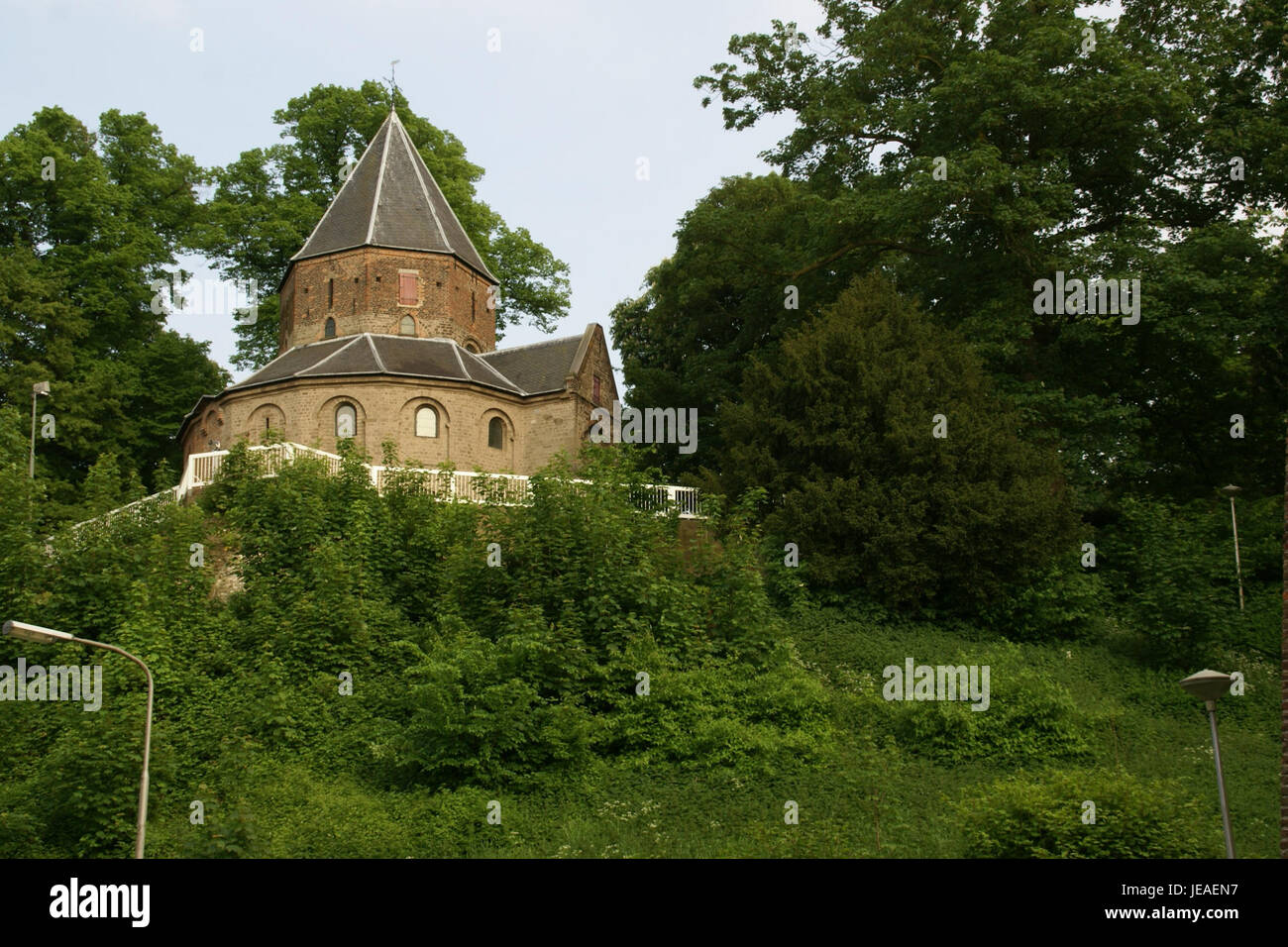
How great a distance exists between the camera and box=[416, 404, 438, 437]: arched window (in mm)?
38250

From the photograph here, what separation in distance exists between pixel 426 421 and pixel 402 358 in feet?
8.07

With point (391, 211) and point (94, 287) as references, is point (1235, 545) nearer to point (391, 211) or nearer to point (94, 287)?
point (391, 211)

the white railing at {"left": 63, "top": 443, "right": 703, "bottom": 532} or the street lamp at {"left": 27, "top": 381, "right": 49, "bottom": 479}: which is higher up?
the street lamp at {"left": 27, "top": 381, "right": 49, "bottom": 479}

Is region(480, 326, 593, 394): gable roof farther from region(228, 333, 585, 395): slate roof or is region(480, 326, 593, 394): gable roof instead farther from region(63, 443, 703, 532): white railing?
region(63, 443, 703, 532): white railing

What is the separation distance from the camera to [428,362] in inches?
1560

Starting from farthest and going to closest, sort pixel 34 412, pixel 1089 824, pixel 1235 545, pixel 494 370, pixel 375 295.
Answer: pixel 494 370
pixel 375 295
pixel 34 412
pixel 1235 545
pixel 1089 824

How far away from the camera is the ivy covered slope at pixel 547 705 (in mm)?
18406

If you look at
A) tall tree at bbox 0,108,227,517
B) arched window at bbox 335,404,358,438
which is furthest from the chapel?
tall tree at bbox 0,108,227,517

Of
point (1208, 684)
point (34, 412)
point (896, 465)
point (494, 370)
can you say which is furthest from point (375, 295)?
point (1208, 684)

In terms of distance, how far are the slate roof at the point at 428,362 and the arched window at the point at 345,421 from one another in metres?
1.08

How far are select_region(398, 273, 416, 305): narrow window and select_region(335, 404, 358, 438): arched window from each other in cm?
542

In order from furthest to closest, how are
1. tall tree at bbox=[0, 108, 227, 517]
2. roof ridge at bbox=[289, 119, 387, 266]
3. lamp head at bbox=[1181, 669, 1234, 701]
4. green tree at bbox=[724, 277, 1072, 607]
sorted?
1. roof ridge at bbox=[289, 119, 387, 266]
2. tall tree at bbox=[0, 108, 227, 517]
3. green tree at bbox=[724, 277, 1072, 607]
4. lamp head at bbox=[1181, 669, 1234, 701]
